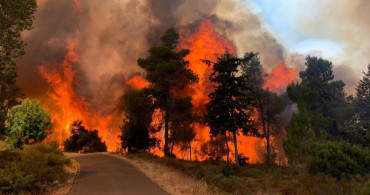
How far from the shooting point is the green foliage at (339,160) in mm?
19206

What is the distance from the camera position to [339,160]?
1964cm

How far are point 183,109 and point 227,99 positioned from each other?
1374cm

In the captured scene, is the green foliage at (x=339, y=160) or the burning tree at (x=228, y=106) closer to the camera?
the green foliage at (x=339, y=160)

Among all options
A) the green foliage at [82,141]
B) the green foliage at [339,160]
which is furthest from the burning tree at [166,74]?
the green foliage at [82,141]

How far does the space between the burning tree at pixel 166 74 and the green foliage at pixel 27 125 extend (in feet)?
47.2

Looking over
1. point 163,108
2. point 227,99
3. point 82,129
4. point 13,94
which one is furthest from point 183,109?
point 13,94

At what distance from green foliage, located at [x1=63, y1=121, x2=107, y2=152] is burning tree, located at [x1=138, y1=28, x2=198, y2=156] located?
22.4 m

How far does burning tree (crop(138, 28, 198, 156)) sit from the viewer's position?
120 ft

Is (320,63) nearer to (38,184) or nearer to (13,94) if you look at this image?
(38,184)

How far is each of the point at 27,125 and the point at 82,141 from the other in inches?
1058

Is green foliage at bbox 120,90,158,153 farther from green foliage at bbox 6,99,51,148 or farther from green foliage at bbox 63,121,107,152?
green foliage at bbox 63,121,107,152

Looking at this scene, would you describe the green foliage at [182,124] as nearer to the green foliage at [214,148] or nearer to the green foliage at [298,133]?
the green foliage at [214,148]

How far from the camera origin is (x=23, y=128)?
28.4 m

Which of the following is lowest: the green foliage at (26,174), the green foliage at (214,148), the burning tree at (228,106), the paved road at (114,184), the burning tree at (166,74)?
the paved road at (114,184)
